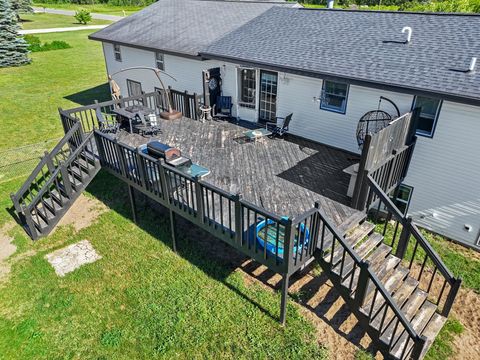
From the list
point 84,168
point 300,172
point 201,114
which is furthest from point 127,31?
point 300,172

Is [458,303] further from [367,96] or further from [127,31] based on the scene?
[127,31]

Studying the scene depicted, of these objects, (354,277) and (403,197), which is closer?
(354,277)

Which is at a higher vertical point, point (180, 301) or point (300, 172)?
point (300, 172)

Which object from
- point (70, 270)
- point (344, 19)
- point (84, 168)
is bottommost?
point (70, 270)

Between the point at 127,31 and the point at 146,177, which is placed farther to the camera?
the point at 127,31

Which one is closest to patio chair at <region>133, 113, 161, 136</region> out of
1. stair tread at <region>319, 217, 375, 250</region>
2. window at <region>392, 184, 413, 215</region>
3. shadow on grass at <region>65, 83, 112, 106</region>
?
stair tread at <region>319, 217, 375, 250</region>

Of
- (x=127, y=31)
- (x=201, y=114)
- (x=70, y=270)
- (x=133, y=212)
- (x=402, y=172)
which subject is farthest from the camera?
(x=127, y=31)

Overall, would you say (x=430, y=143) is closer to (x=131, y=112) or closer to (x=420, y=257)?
(x=420, y=257)

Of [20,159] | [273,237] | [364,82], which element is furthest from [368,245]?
[20,159]

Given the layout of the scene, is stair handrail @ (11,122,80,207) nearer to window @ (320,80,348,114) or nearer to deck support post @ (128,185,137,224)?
deck support post @ (128,185,137,224)
